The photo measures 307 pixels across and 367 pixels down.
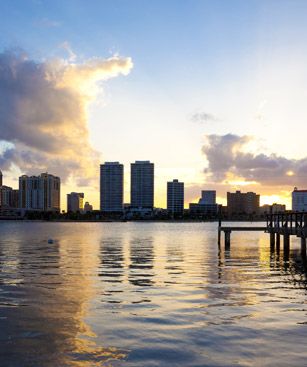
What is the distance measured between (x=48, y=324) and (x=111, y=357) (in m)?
4.29

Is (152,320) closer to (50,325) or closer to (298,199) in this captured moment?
(50,325)

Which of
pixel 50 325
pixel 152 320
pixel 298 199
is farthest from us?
pixel 298 199

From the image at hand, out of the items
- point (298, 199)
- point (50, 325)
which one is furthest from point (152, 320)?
point (298, 199)

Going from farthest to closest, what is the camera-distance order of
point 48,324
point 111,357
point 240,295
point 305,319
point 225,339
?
1. point 240,295
2. point 305,319
3. point 48,324
4. point 225,339
5. point 111,357

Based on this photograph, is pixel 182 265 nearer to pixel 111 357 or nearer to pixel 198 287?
pixel 198 287

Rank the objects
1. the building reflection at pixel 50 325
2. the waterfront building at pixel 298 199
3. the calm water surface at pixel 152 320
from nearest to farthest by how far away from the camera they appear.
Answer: the building reflection at pixel 50 325 → the calm water surface at pixel 152 320 → the waterfront building at pixel 298 199

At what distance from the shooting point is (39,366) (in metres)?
11.8

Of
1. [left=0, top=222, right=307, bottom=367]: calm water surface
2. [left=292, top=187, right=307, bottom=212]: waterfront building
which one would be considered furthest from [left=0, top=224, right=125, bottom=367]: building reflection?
[left=292, top=187, right=307, bottom=212]: waterfront building

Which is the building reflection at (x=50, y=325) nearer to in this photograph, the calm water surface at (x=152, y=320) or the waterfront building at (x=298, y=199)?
the calm water surface at (x=152, y=320)

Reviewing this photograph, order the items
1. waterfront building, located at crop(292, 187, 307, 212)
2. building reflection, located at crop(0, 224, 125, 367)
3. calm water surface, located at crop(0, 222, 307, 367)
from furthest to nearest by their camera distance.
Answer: waterfront building, located at crop(292, 187, 307, 212) → calm water surface, located at crop(0, 222, 307, 367) → building reflection, located at crop(0, 224, 125, 367)

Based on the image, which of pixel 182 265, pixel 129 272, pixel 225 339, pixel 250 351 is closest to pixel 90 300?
pixel 225 339

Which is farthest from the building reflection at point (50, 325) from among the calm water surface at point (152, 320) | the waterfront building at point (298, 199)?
the waterfront building at point (298, 199)

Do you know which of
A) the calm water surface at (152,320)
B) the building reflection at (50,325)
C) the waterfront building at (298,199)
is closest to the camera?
the building reflection at (50,325)

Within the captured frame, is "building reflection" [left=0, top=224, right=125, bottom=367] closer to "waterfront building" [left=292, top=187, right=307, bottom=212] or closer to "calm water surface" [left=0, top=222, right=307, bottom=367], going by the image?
"calm water surface" [left=0, top=222, right=307, bottom=367]
